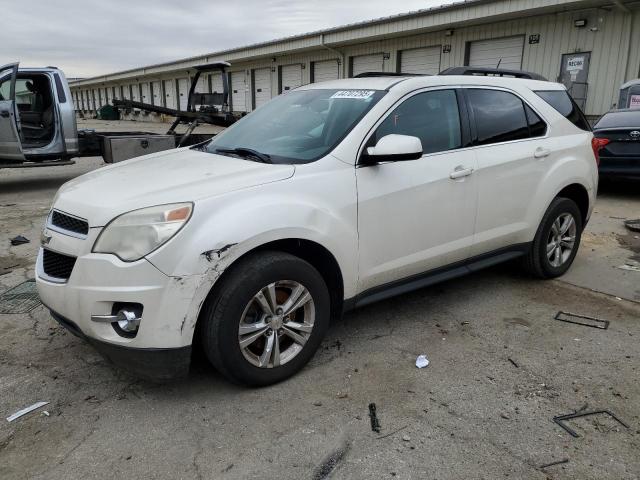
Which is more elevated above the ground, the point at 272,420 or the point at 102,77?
the point at 102,77

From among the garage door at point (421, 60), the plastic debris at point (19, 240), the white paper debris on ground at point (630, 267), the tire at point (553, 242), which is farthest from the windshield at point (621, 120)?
the garage door at point (421, 60)

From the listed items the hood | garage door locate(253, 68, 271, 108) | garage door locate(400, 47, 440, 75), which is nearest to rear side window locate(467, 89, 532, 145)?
the hood

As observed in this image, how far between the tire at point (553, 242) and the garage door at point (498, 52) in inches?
462

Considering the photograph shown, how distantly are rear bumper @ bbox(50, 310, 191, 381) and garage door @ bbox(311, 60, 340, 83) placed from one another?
2003cm

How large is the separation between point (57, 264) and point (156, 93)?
42048 millimetres

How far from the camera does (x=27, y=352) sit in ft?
11.4

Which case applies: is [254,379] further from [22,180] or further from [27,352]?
[22,180]

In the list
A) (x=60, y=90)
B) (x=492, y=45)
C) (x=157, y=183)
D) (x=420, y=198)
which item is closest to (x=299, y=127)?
(x=420, y=198)

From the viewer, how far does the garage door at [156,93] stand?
40781mm

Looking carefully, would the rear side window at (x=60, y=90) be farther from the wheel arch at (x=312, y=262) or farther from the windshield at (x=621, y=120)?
the windshield at (x=621, y=120)

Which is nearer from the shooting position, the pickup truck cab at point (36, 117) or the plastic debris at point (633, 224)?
the plastic debris at point (633, 224)

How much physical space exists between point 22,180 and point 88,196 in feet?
33.7

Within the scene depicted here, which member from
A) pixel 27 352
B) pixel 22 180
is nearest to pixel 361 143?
pixel 27 352

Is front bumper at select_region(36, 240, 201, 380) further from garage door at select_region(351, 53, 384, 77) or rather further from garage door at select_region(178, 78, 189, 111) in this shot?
garage door at select_region(178, 78, 189, 111)
